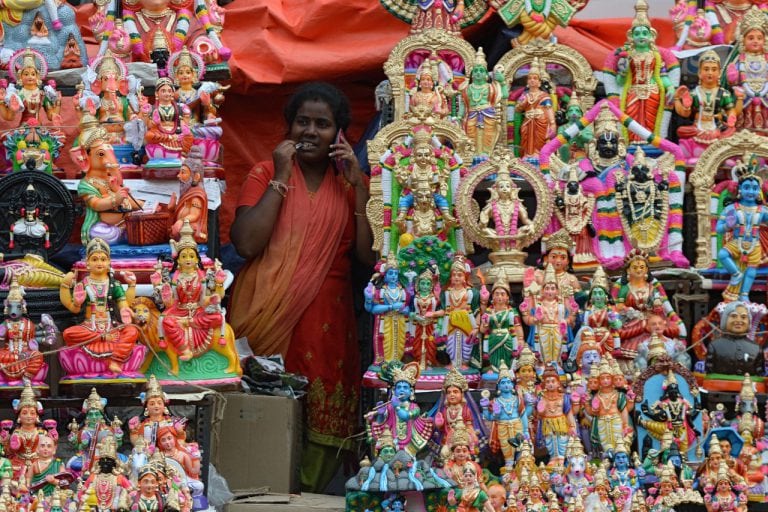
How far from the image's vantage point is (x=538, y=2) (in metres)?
20.9

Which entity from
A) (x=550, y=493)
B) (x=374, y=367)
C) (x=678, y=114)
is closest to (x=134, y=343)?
(x=374, y=367)

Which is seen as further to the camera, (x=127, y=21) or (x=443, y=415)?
(x=127, y=21)

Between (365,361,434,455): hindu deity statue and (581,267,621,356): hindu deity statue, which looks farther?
(581,267,621,356): hindu deity statue

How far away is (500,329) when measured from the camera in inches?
768

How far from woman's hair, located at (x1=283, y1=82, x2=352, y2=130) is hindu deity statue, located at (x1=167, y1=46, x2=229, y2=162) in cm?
68

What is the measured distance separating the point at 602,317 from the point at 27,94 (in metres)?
3.94

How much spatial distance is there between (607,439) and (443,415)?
995mm

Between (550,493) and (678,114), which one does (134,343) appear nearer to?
(550,493)

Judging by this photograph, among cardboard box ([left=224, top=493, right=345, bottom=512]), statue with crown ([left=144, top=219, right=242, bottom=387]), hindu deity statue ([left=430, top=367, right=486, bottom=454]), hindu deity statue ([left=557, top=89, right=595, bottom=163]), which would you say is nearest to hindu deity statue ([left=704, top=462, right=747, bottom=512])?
hindu deity statue ([left=430, top=367, right=486, bottom=454])

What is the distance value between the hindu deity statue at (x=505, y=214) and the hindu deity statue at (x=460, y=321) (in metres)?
0.37

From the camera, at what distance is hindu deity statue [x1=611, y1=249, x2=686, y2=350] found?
64.7 feet

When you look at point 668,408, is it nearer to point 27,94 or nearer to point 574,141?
point 574,141

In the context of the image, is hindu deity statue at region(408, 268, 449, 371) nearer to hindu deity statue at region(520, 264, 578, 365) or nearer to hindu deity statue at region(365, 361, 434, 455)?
hindu deity statue at region(520, 264, 578, 365)

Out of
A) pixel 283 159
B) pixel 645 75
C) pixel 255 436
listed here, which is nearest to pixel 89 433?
pixel 255 436
